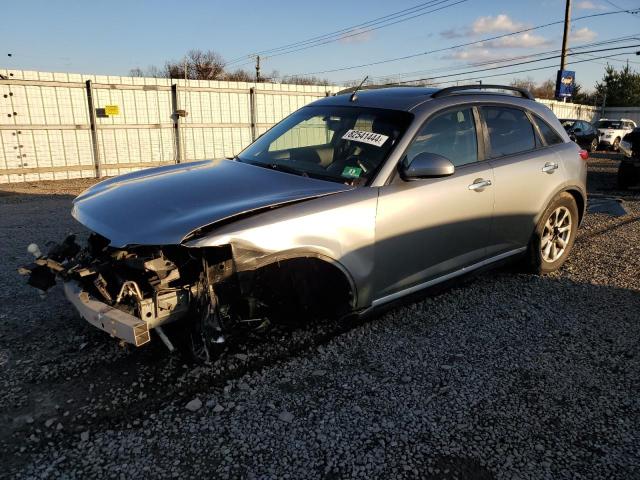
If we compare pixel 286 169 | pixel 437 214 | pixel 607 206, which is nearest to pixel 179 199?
pixel 286 169

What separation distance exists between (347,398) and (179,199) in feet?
5.32

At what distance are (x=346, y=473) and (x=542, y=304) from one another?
9.22 ft

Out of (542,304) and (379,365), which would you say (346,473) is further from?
(542,304)

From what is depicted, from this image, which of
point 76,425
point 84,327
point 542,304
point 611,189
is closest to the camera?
point 76,425

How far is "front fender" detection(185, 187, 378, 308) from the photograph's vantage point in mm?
2814

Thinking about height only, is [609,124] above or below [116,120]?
below

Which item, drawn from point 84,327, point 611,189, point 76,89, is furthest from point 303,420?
point 76,89

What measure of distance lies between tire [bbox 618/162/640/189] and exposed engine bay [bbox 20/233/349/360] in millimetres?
10523

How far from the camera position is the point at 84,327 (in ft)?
12.3

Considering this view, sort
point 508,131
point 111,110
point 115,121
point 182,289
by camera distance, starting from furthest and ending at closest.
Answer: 1. point 115,121
2. point 111,110
3. point 508,131
4. point 182,289

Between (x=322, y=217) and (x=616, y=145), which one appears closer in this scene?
(x=322, y=217)

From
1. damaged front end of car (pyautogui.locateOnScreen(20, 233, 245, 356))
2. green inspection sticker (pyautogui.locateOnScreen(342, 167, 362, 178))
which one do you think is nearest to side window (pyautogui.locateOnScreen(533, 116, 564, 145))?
green inspection sticker (pyautogui.locateOnScreen(342, 167, 362, 178))

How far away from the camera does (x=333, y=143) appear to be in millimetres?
3945

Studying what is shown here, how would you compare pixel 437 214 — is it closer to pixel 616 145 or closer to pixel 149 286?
pixel 149 286
